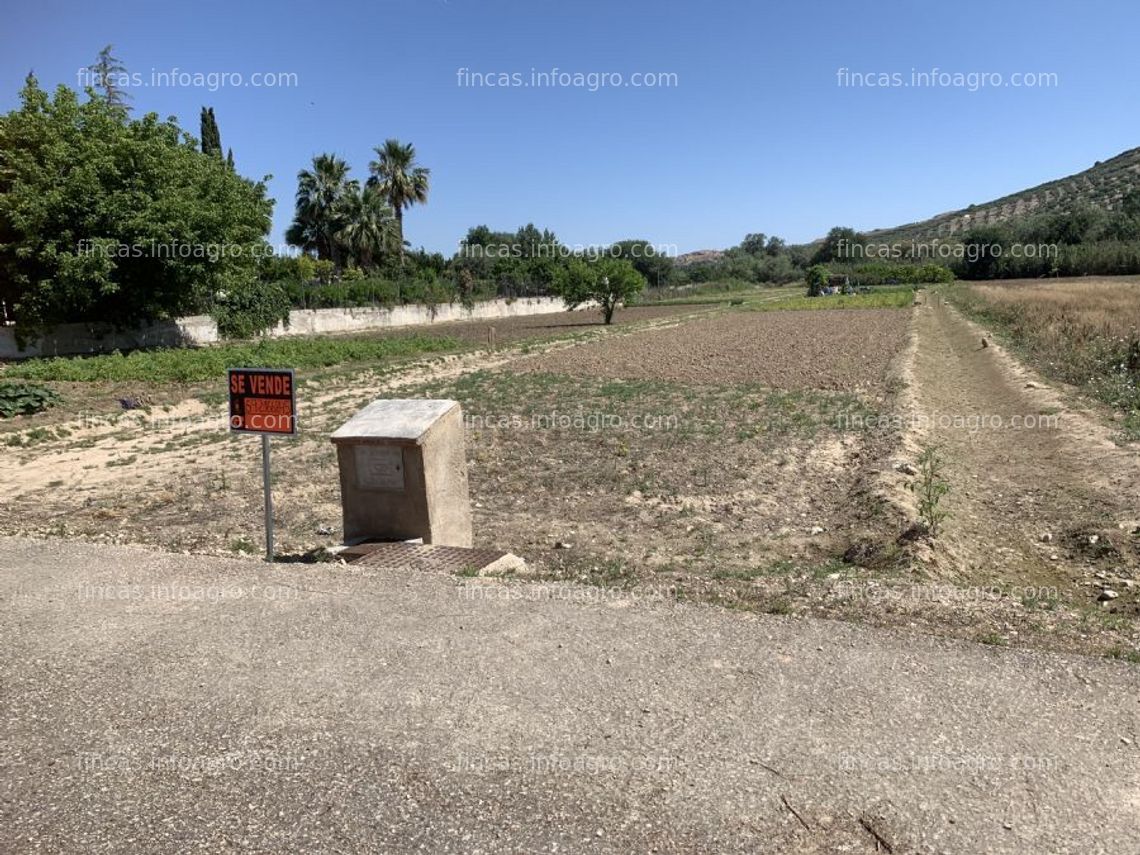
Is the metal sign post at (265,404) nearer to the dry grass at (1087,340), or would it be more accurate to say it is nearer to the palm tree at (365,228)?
the dry grass at (1087,340)

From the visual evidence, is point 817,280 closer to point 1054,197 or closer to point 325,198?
point 325,198

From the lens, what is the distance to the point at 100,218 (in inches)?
886

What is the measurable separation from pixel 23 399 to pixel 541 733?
16.3 metres

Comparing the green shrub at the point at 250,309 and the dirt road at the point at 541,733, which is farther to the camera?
the green shrub at the point at 250,309

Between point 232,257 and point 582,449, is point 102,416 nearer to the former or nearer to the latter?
point 582,449

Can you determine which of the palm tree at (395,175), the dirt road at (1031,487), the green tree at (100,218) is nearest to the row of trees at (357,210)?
the palm tree at (395,175)

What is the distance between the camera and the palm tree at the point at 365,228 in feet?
186

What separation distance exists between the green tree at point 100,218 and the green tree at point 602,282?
26453mm

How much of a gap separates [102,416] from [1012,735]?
1666cm

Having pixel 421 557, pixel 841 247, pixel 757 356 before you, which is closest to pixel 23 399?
pixel 421 557

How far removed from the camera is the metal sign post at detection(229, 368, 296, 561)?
19.1 feet

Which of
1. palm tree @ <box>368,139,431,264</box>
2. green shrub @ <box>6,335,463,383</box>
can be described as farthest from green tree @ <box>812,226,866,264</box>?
green shrub @ <box>6,335,463,383</box>

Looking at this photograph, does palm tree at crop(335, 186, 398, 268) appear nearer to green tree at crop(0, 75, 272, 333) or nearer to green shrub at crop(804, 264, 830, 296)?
green tree at crop(0, 75, 272, 333)

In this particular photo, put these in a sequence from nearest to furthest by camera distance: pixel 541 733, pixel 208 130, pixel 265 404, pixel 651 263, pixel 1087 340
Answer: pixel 541 733 → pixel 265 404 → pixel 1087 340 → pixel 208 130 → pixel 651 263
